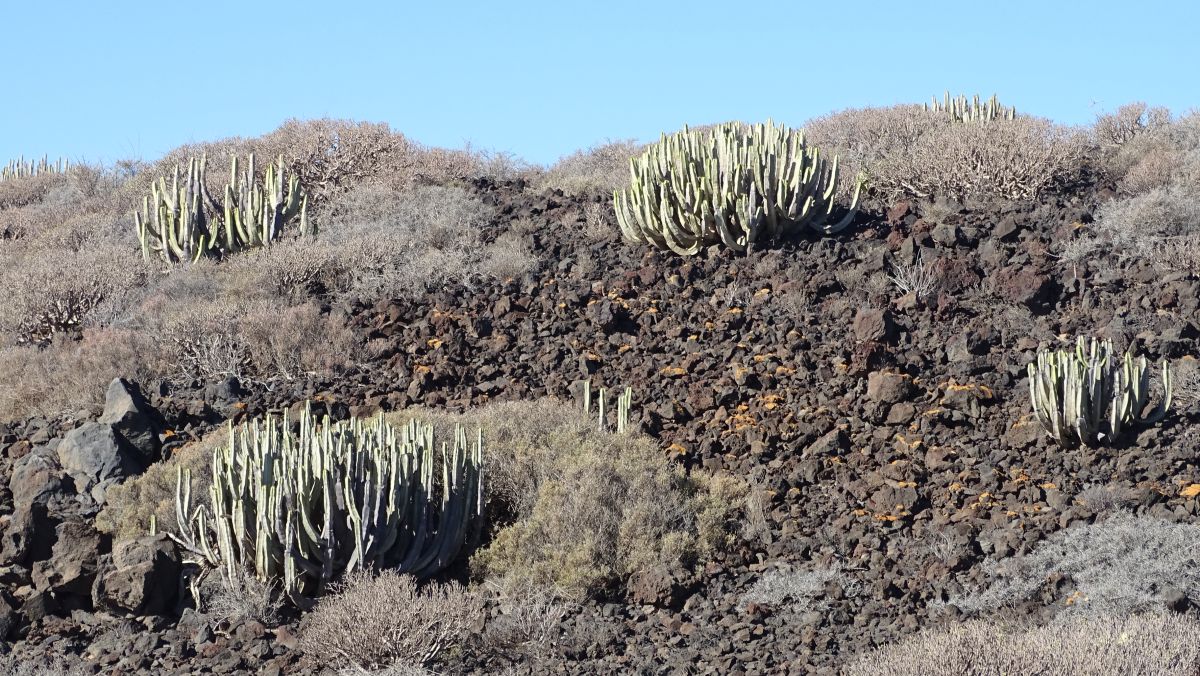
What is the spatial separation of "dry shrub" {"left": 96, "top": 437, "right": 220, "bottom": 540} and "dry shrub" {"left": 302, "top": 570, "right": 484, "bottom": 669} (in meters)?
1.70

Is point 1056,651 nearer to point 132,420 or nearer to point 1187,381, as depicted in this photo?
point 1187,381

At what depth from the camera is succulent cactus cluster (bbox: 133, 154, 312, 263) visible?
1326cm

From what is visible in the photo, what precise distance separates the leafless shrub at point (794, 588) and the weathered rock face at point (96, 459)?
392 cm

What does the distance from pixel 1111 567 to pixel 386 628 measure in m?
3.36

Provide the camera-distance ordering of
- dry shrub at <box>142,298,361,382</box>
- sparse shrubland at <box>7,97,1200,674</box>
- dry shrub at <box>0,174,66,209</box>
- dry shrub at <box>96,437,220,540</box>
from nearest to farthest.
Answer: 1. sparse shrubland at <box>7,97,1200,674</box>
2. dry shrub at <box>96,437,220,540</box>
3. dry shrub at <box>142,298,361,382</box>
4. dry shrub at <box>0,174,66,209</box>

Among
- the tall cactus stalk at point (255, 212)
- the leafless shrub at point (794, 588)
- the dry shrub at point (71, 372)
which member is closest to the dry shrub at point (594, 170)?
the tall cactus stalk at point (255, 212)

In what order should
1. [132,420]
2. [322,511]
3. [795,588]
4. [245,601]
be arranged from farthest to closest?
[132,420] < [322,511] < [795,588] < [245,601]

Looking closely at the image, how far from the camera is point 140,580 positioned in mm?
6383

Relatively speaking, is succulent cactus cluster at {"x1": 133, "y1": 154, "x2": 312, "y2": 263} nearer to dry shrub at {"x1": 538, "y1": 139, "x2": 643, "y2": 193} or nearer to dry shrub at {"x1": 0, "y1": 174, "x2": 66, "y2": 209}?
dry shrub at {"x1": 538, "y1": 139, "x2": 643, "y2": 193}

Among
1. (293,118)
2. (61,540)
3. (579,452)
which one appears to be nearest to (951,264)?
(579,452)

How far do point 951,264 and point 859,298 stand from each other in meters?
0.95

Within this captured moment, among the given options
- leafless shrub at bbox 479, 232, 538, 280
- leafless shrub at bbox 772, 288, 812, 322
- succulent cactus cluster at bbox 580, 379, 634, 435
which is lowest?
succulent cactus cluster at bbox 580, 379, 634, 435

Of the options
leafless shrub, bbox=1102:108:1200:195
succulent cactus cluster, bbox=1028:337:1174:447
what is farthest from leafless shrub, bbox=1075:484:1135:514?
leafless shrub, bbox=1102:108:1200:195

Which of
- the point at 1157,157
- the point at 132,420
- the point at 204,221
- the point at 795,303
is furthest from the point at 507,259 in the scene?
the point at 1157,157
